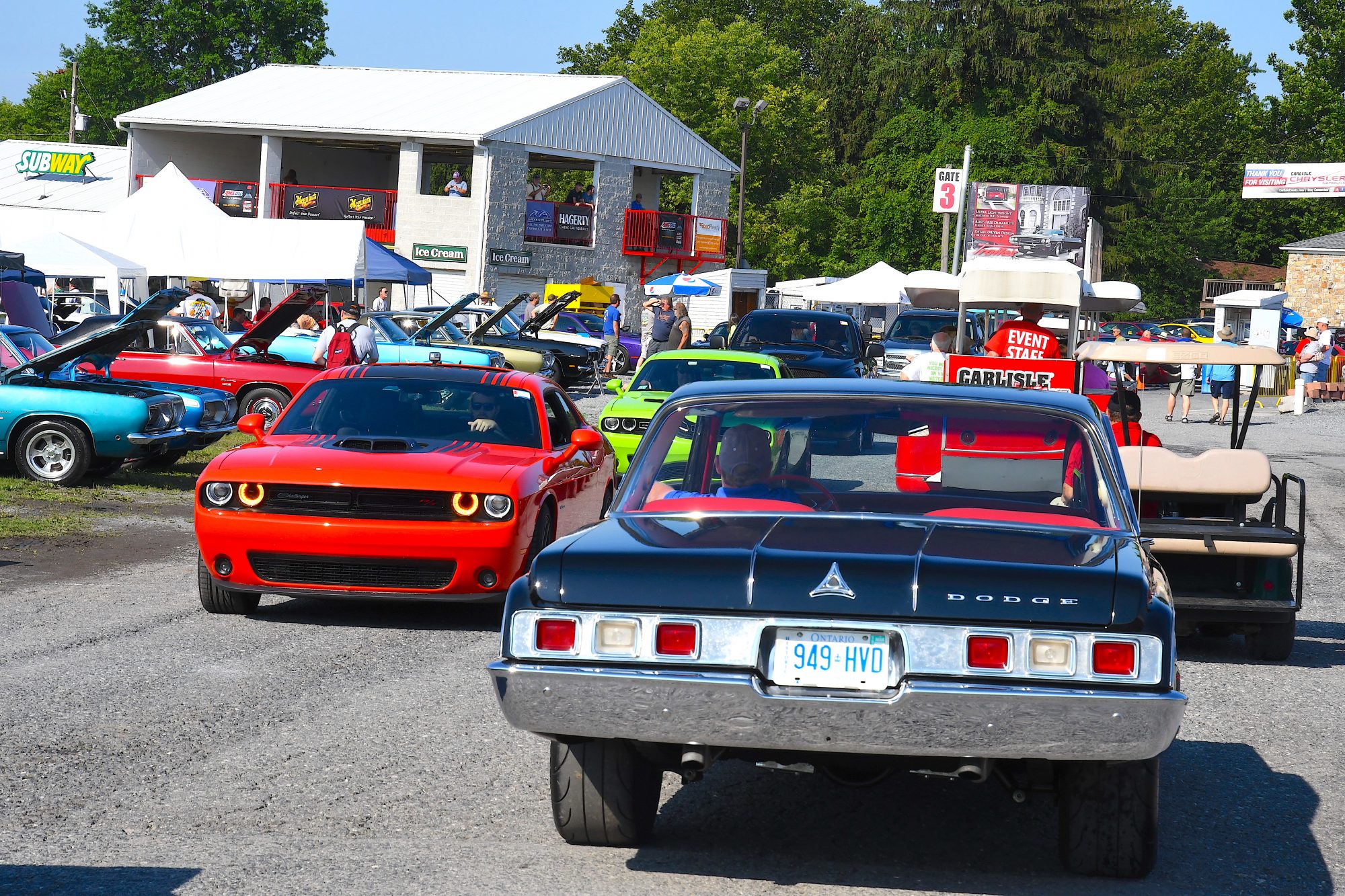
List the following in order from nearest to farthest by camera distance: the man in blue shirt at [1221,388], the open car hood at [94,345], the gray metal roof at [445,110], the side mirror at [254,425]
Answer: the side mirror at [254,425] < the open car hood at [94,345] < the man in blue shirt at [1221,388] < the gray metal roof at [445,110]

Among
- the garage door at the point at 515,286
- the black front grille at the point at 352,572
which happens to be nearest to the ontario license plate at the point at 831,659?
the black front grille at the point at 352,572

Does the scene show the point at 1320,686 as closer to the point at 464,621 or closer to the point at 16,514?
the point at 464,621

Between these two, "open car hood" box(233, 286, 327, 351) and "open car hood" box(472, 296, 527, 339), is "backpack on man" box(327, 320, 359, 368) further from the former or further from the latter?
"open car hood" box(472, 296, 527, 339)

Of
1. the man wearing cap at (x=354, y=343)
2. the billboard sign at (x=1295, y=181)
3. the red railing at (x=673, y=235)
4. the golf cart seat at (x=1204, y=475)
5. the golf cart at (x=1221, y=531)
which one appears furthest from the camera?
the billboard sign at (x=1295, y=181)

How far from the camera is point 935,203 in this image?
45750 millimetres

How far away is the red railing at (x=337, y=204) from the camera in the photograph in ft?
156

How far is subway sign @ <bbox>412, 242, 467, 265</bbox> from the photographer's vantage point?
47.8 m

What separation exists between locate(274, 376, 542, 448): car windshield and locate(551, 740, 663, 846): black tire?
4.95 metres

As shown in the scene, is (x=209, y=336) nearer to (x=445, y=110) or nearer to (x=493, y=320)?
(x=493, y=320)

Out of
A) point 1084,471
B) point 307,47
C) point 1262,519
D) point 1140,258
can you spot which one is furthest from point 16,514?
point 307,47

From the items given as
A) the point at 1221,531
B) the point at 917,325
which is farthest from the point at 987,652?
the point at 917,325

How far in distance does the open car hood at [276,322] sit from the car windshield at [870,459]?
15310 millimetres

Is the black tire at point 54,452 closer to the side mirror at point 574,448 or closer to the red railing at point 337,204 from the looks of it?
the side mirror at point 574,448

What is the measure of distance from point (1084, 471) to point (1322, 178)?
246 ft
